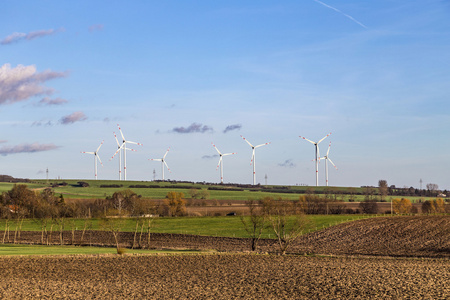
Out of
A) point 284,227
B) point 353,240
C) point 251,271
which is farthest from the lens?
point 353,240

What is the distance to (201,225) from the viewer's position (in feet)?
411

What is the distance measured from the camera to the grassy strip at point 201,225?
365ft

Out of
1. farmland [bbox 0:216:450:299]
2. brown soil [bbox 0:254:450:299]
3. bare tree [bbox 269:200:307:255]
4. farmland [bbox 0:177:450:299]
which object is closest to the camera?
brown soil [bbox 0:254:450:299]

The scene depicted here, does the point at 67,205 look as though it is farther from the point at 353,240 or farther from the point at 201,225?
the point at 353,240

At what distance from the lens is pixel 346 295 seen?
37.2 meters

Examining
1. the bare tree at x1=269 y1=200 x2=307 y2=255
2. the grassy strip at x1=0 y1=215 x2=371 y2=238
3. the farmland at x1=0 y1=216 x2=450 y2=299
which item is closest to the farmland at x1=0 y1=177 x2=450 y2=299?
the farmland at x1=0 y1=216 x2=450 y2=299

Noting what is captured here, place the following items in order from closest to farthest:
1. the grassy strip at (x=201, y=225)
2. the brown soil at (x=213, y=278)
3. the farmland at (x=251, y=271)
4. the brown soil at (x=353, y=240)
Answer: the brown soil at (x=213, y=278)
the farmland at (x=251, y=271)
the brown soil at (x=353, y=240)
the grassy strip at (x=201, y=225)

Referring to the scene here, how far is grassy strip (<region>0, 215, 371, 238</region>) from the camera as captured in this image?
365 feet

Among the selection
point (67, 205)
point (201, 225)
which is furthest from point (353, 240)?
point (67, 205)

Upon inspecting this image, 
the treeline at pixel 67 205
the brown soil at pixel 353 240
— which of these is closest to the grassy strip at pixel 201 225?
the brown soil at pixel 353 240

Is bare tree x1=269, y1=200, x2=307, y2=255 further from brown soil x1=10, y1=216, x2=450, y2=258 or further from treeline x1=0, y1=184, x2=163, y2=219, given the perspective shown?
treeline x1=0, y1=184, x2=163, y2=219

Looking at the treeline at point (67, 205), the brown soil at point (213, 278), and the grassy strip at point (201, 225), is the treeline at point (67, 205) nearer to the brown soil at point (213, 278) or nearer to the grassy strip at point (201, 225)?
the grassy strip at point (201, 225)

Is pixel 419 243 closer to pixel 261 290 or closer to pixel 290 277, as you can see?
pixel 290 277

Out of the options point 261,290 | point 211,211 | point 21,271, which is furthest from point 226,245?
point 211,211
